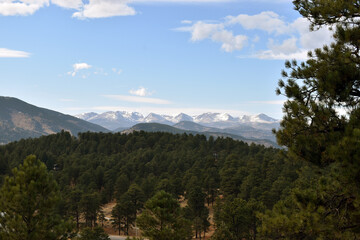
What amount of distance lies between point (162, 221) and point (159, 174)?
281 ft

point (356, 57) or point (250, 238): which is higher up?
point (356, 57)

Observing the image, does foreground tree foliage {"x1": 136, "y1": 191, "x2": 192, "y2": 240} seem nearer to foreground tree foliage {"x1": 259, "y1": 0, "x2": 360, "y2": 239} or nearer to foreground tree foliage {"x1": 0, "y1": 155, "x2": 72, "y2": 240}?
foreground tree foliage {"x1": 0, "y1": 155, "x2": 72, "y2": 240}

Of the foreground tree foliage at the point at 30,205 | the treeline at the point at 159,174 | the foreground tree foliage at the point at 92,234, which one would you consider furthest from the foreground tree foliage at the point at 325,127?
the foreground tree foliage at the point at 92,234

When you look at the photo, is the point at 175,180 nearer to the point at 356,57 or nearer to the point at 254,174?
the point at 254,174

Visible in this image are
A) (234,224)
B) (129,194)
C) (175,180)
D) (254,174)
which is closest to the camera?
(234,224)

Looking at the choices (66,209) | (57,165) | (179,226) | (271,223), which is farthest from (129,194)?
(57,165)

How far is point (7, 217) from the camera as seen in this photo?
20.4m

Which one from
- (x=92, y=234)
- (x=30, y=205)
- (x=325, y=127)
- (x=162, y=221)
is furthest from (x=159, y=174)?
(x=325, y=127)

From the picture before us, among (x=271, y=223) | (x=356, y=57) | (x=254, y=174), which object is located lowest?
(x=254, y=174)

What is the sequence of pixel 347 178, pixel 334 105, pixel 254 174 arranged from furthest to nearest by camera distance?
1. pixel 254 174
2. pixel 334 105
3. pixel 347 178

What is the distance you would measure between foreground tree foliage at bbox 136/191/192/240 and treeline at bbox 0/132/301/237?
7.90 metres

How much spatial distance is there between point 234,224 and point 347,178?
126 ft

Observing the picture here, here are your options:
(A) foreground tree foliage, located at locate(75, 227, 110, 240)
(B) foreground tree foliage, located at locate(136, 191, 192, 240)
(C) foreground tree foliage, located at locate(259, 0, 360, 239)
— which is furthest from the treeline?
(B) foreground tree foliage, located at locate(136, 191, 192, 240)

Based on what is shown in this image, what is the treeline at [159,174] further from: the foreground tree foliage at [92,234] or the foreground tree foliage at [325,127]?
the foreground tree foliage at [92,234]
